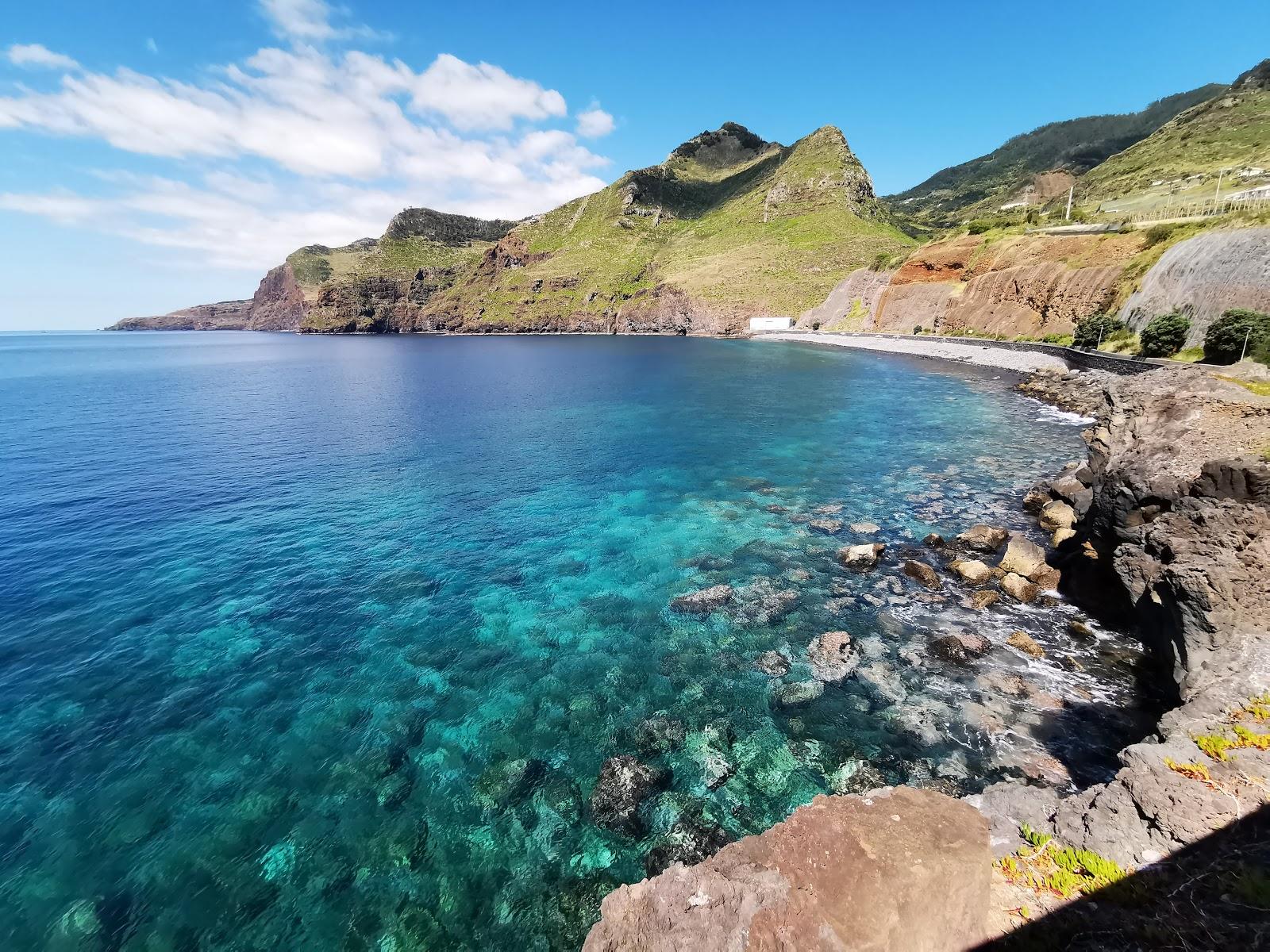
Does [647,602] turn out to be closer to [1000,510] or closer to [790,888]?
[790,888]

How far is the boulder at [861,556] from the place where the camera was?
21542 mm

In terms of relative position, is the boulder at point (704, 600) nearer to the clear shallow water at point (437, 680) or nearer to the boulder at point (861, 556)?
the clear shallow water at point (437, 680)

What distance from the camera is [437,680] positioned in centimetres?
1614

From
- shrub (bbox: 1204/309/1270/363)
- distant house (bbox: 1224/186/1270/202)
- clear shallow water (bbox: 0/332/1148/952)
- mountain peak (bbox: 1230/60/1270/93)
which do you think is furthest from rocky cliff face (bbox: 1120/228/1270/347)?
mountain peak (bbox: 1230/60/1270/93)

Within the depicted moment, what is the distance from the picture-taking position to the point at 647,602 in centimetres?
1992

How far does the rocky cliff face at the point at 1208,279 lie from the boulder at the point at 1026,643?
49.2 meters

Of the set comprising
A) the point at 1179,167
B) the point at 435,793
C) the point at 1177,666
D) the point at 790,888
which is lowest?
the point at 435,793

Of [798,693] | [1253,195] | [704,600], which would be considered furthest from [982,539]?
[1253,195]

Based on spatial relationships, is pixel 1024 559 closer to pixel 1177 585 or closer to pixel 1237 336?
pixel 1177 585

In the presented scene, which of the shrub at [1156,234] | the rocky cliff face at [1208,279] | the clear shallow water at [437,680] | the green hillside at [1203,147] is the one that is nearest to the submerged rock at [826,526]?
the clear shallow water at [437,680]

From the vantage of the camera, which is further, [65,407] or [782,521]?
[65,407]

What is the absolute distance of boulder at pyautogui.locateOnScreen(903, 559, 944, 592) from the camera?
20.1 meters

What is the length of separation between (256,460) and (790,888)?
46420 millimetres

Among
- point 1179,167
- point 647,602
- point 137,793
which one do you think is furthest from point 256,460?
point 1179,167
